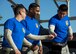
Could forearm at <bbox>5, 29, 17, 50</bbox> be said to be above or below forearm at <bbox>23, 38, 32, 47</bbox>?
above

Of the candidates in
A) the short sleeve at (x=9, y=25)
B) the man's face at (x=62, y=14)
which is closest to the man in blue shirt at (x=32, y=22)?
the man's face at (x=62, y=14)

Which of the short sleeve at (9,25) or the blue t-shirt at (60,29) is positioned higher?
the short sleeve at (9,25)

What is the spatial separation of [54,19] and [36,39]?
0.87 metres

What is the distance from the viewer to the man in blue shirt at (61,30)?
20.3 ft

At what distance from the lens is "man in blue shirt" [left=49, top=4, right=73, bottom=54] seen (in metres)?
6.20

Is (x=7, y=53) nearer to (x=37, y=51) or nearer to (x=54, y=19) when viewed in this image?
(x=37, y=51)

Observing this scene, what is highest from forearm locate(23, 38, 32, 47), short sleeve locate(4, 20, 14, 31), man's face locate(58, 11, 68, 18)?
short sleeve locate(4, 20, 14, 31)

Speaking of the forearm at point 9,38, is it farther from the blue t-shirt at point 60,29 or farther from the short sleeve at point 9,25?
the blue t-shirt at point 60,29

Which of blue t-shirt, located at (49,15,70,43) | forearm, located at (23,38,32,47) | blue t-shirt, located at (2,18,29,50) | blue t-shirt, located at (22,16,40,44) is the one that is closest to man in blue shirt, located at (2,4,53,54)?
blue t-shirt, located at (2,18,29,50)

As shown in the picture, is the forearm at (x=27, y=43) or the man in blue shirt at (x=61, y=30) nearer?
the forearm at (x=27, y=43)

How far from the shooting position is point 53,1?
10.4 meters

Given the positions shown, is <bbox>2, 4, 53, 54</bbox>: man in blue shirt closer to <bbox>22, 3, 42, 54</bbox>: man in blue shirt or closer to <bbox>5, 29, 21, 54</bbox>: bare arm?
<bbox>5, 29, 21, 54</bbox>: bare arm

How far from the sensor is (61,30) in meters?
6.22

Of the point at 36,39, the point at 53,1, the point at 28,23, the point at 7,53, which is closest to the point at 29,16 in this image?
the point at 28,23
